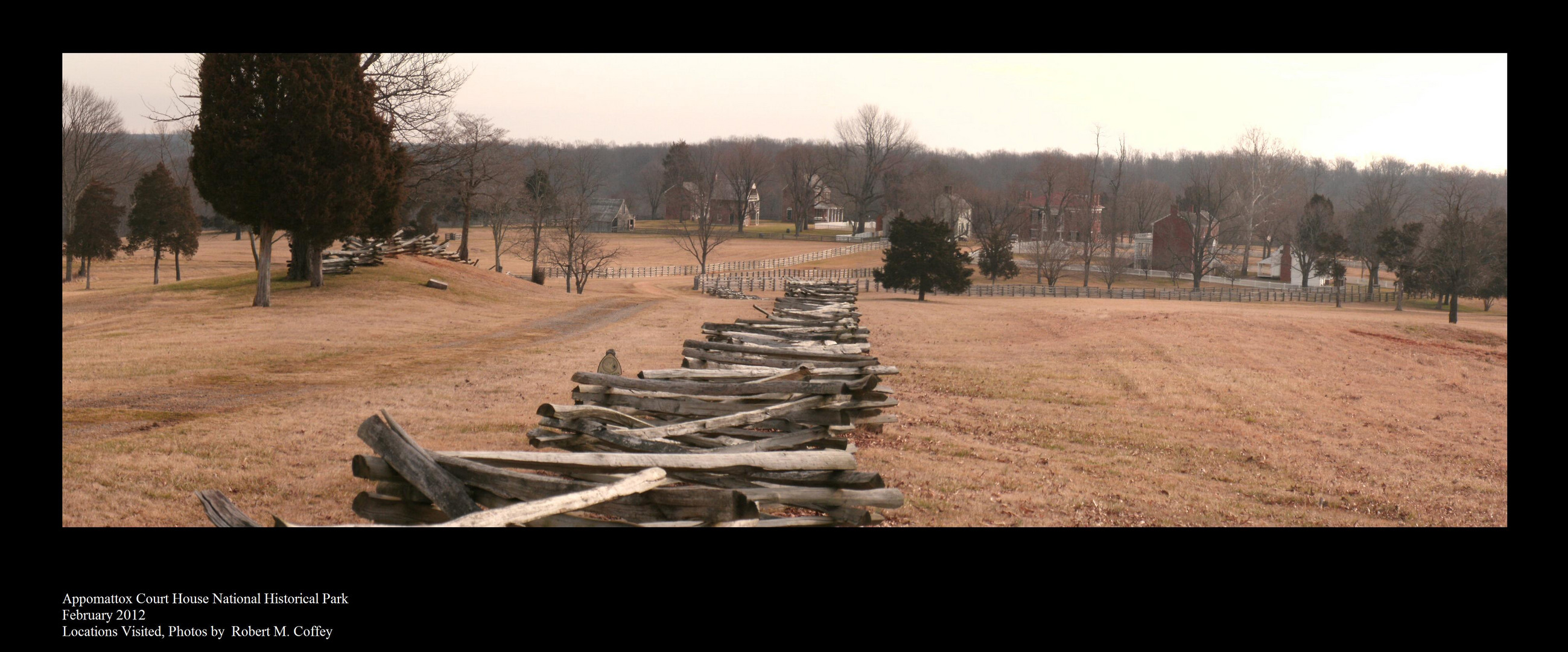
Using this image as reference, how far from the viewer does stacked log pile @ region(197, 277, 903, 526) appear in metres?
5.27

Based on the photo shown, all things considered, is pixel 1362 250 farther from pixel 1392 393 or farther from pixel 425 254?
pixel 425 254

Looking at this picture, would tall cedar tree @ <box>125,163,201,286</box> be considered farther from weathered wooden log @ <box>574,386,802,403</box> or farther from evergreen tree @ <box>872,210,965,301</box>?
weathered wooden log @ <box>574,386,802,403</box>

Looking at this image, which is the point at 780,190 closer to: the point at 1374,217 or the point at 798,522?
the point at 1374,217

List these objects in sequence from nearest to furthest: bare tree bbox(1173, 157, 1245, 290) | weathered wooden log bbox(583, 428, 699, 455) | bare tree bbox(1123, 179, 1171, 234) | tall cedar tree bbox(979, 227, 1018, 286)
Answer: weathered wooden log bbox(583, 428, 699, 455) < tall cedar tree bbox(979, 227, 1018, 286) < bare tree bbox(1173, 157, 1245, 290) < bare tree bbox(1123, 179, 1171, 234)

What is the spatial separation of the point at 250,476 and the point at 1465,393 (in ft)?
62.2

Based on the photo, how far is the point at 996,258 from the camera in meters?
54.6

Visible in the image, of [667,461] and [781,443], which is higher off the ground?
[667,461]

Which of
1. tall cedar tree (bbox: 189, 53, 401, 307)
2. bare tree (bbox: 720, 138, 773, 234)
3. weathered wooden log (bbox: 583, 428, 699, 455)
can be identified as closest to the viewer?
weathered wooden log (bbox: 583, 428, 699, 455)

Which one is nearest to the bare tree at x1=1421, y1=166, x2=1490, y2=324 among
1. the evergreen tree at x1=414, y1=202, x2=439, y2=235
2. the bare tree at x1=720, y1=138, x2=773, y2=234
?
the evergreen tree at x1=414, y1=202, x2=439, y2=235

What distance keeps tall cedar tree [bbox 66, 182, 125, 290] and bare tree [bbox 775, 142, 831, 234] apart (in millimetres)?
58716

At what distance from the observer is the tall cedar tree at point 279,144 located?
2270cm

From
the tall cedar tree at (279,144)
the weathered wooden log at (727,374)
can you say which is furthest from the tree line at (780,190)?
the weathered wooden log at (727,374)

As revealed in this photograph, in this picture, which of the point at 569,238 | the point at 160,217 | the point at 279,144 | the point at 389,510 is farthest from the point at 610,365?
the point at 160,217

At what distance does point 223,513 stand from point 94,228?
4421 cm
